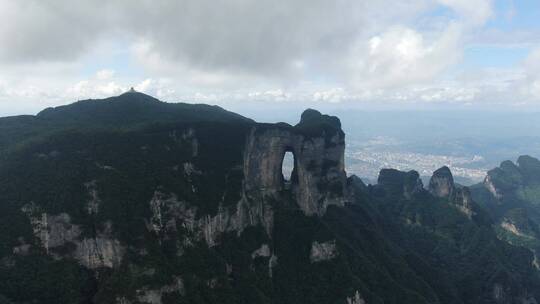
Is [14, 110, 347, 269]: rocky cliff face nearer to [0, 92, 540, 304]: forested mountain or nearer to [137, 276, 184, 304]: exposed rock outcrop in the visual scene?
[0, 92, 540, 304]: forested mountain

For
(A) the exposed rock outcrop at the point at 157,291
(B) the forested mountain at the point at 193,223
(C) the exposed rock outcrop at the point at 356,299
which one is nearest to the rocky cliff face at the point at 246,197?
(B) the forested mountain at the point at 193,223

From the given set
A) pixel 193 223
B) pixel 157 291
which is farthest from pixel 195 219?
pixel 157 291

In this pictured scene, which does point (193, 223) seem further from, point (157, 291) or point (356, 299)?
point (356, 299)

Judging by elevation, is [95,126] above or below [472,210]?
above

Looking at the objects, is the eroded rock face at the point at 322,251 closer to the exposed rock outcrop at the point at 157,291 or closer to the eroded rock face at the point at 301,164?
the eroded rock face at the point at 301,164

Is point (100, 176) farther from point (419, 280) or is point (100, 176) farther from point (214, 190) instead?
point (419, 280)

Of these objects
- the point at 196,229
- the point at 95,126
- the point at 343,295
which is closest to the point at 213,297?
the point at 196,229

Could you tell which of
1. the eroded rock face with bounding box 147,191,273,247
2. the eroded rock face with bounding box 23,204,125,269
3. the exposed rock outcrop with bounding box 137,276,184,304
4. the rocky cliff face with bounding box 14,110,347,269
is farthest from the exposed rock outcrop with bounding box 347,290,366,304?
the eroded rock face with bounding box 23,204,125,269
